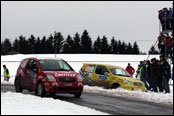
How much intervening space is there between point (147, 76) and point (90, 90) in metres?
3.32

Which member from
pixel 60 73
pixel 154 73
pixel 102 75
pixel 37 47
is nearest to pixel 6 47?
pixel 37 47

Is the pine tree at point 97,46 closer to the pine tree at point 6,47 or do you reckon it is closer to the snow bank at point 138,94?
the pine tree at point 6,47

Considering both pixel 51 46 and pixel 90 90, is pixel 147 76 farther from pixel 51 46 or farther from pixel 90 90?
pixel 51 46

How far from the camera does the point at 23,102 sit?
1001cm

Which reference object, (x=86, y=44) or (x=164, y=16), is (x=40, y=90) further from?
(x=86, y=44)

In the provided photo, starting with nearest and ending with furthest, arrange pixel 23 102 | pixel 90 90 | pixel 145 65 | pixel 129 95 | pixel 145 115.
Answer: pixel 145 115, pixel 23 102, pixel 129 95, pixel 90 90, pixel 145 65

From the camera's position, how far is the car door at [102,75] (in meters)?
16.7

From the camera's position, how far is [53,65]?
1362 cm

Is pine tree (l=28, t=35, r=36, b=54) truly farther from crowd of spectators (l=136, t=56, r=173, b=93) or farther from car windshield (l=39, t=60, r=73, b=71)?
car windshield (l=39, t=60, r=73, b=71)

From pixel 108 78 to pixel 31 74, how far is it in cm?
455

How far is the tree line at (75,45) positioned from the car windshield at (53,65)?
291ft

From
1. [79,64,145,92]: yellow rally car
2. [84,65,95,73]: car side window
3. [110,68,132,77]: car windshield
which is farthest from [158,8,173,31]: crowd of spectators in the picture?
[84,65,95,73]: car side window

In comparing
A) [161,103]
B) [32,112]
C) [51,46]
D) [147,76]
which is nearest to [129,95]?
[161,103]

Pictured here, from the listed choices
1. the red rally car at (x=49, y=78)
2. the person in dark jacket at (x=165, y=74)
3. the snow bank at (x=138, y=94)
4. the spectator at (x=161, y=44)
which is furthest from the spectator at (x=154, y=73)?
the red rally car at (x=49, y=78)
